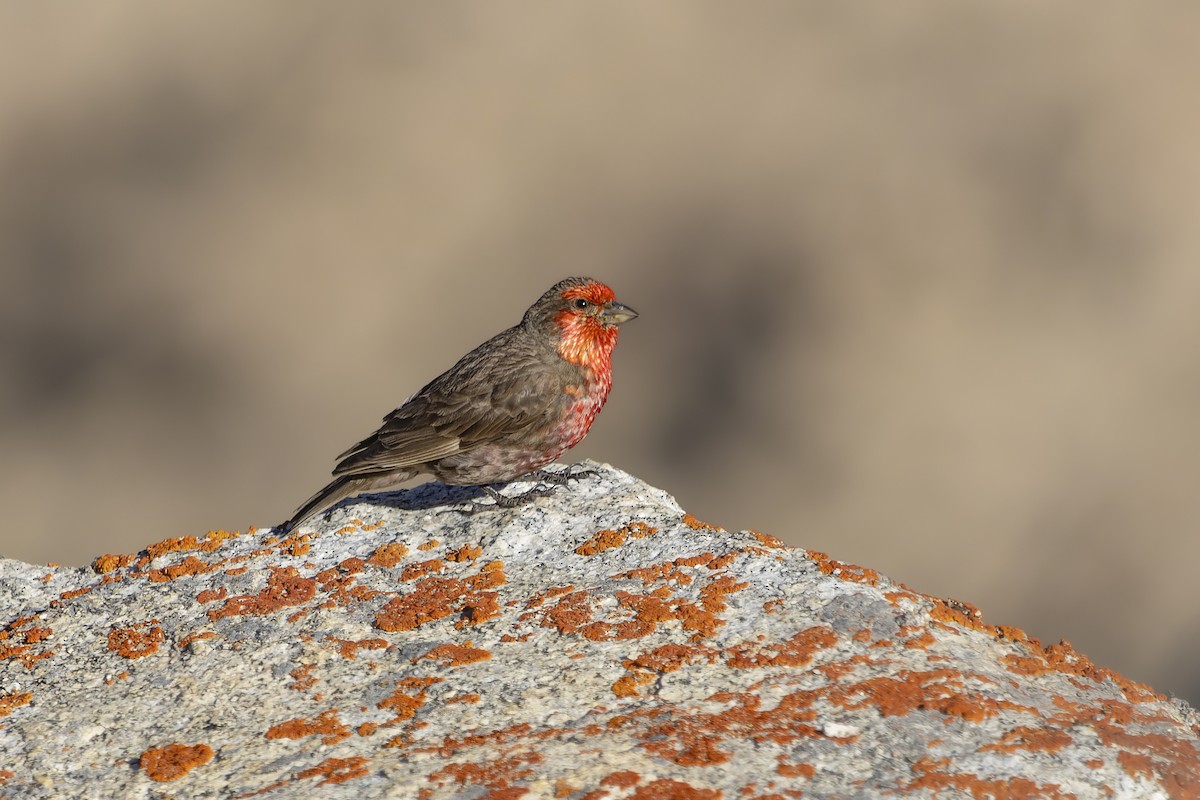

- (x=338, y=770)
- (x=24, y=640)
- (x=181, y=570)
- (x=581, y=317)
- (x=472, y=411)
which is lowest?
(x=24, y=640)

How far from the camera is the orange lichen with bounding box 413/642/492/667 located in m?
4.20

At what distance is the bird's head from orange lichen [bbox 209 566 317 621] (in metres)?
2.63

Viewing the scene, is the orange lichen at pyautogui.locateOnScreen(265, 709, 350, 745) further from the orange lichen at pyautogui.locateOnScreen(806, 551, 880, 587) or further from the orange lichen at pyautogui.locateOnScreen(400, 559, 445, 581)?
the orange lichen at pyautogui.locateOnScreen(806, 551, 880, 587)

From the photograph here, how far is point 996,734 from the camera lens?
352 cm

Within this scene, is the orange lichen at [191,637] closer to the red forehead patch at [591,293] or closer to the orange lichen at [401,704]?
the orange lichen at [401,704]

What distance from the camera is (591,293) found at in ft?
24.3

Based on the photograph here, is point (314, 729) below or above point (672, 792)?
A: below

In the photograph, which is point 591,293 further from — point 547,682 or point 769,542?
point 547,682

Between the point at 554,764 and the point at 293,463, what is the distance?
23482 millimetres

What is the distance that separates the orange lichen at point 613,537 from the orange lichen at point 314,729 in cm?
164

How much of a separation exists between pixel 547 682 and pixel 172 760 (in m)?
1.18

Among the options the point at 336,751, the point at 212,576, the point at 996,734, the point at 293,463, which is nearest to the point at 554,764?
the point at 336,751

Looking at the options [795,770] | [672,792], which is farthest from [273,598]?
[795,770]

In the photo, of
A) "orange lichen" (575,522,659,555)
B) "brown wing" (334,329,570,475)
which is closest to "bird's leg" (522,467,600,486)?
"brown wing" (334,329,570,475)
